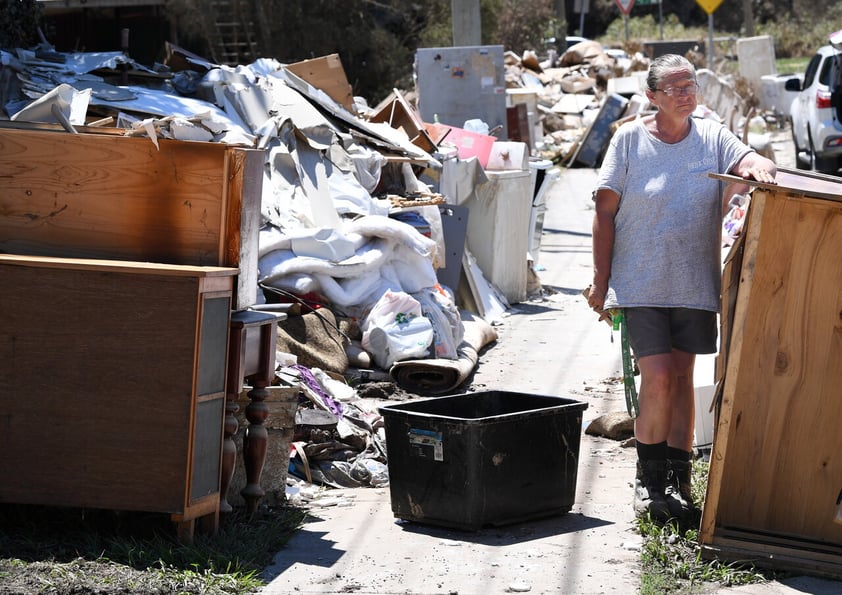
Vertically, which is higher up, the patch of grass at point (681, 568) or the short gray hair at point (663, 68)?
the short gray hair at point (663, 68)

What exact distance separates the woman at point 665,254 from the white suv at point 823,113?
11.9 metres

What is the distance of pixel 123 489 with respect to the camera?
416cm

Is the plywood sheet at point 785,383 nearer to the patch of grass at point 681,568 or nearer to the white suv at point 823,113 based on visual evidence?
the patch of grass at point 681,568

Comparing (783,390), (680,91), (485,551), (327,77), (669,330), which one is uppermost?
(327,77)

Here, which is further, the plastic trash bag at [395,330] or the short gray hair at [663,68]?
the plastic trash bag at [395,330]

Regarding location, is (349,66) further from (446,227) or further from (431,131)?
(446,227)

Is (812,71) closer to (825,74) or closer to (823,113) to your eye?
(825,74)

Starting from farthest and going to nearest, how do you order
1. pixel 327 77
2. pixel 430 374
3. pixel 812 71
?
1. pixel 812 71
2. pixel 327 77
3. pixel 430 374

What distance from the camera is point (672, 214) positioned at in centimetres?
460

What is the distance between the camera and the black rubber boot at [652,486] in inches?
185

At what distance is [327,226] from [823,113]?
1009 cm

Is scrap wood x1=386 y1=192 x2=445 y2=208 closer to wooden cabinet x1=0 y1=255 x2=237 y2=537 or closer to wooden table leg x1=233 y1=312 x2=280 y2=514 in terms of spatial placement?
wooden table leg x1=233 y1=312 x2=280 y2=514

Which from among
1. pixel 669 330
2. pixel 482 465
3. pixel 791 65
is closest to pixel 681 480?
pixel 669 330

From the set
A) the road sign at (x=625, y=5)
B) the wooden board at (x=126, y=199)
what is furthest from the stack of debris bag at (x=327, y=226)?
the road sign at (x=625, y=5)
